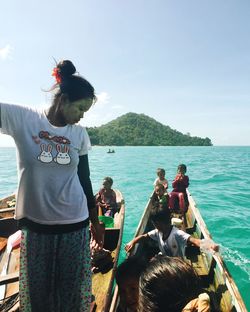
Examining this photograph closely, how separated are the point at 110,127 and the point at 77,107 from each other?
428 ft

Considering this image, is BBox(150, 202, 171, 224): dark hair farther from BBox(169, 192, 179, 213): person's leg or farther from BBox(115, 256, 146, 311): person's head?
BBox(169, 192, 179, 213): person's leg

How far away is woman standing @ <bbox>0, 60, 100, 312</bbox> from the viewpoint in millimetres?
1331

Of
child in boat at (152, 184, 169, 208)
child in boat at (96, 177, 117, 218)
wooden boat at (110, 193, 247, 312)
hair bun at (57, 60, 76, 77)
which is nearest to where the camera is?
hair bun at (57, 60, 76, 77)

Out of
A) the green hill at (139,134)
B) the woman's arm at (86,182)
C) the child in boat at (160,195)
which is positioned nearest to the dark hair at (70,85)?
the woman's arm at (86,182)

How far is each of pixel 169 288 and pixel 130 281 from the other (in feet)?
4.11

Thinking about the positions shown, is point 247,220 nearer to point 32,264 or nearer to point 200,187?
point 200,187

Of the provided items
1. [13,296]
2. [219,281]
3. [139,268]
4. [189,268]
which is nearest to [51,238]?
[189,268]

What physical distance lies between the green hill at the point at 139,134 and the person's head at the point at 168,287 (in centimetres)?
11587

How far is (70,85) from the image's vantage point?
58.2 inches

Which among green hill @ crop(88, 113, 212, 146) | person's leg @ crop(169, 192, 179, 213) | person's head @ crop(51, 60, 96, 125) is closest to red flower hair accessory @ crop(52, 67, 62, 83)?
person's head @ crop(51, 60, 96, 125)

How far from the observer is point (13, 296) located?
2.63 meters

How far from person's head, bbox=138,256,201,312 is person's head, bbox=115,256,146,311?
1.10 m

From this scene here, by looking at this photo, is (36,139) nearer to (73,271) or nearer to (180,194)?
(73,271)

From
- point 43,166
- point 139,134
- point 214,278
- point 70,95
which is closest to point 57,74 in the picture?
point 70,95
